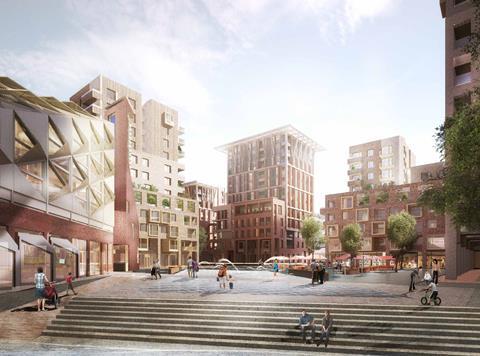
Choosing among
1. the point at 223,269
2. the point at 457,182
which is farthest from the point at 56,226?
the point at 457,182

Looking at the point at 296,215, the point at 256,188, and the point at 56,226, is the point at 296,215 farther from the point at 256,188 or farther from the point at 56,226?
the point at 56,226

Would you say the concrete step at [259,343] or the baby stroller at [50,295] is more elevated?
the baby stroller at [50,295]

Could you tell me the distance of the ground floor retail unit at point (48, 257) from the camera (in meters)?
26.8

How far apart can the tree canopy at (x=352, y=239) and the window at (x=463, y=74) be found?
39.5 m

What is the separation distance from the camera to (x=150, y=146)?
94.2 m

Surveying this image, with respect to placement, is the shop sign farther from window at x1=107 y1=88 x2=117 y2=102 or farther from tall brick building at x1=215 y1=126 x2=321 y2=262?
window at x1=107 y1=88 x2=117 y2=102

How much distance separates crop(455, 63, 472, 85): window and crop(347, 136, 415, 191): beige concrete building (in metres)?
64.9

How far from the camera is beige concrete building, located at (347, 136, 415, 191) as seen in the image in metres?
107

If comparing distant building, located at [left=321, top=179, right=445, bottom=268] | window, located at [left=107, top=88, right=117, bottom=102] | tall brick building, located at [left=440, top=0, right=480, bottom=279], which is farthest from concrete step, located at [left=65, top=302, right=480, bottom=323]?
window, located at [left=107, top=88, right=117, bottom=102]

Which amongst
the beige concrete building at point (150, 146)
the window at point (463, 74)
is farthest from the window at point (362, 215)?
the window at point (463, 74)

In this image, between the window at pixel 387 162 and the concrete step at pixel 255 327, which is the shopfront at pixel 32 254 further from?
the window at pixel 387 162

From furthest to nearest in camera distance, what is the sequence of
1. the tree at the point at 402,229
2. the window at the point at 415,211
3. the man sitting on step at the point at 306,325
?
the window at the point at 415,211
the tree at the point at 402,229
the man sitting on step at the point at 306,325

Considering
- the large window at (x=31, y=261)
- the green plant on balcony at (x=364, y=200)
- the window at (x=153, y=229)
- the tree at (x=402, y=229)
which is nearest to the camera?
the large window at (x=31, y=261)

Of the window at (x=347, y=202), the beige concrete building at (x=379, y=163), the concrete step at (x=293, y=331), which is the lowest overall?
the concrete step at (x=293, y=331)
